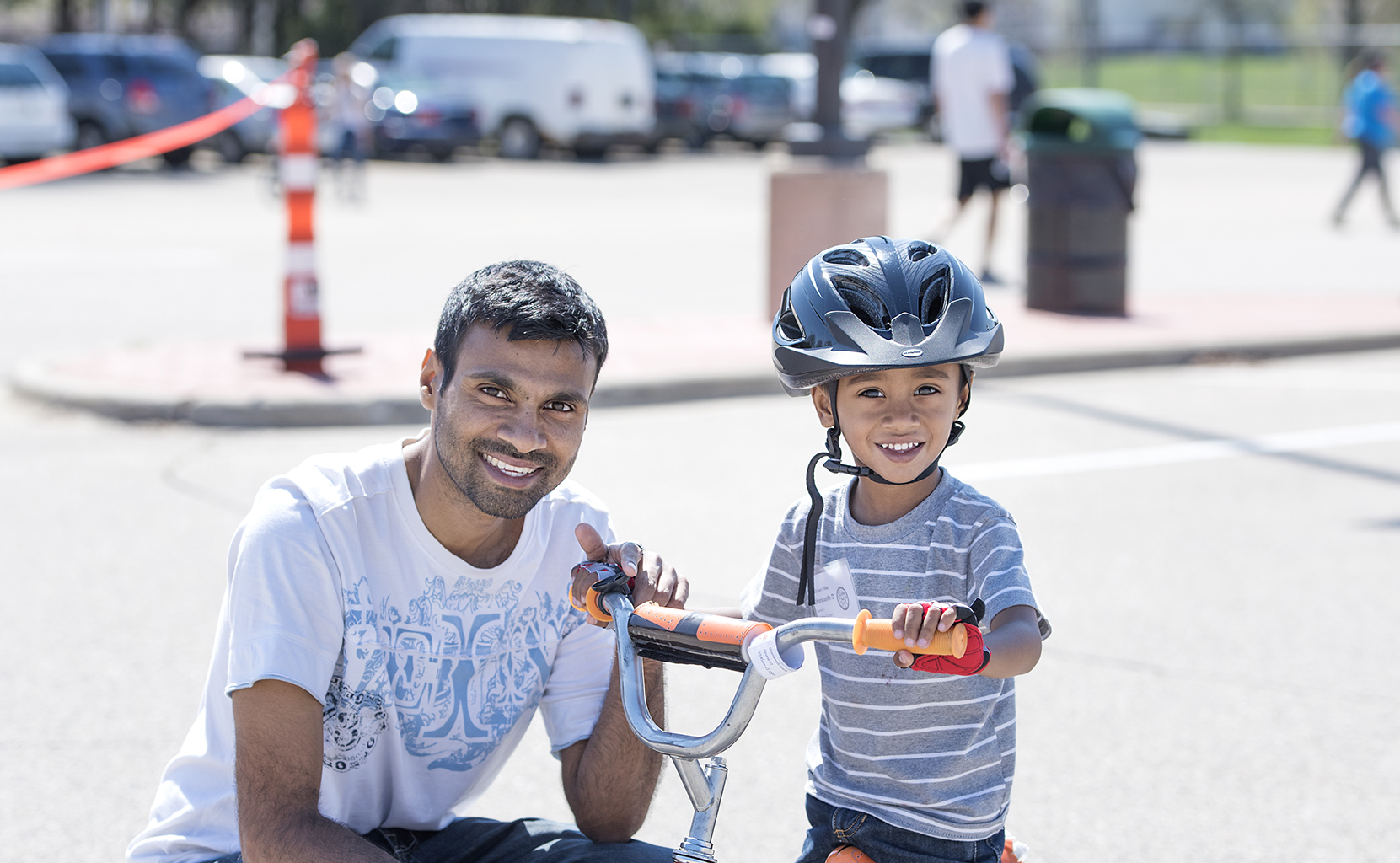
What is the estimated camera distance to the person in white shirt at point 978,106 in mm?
12570

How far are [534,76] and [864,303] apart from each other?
1001 inches

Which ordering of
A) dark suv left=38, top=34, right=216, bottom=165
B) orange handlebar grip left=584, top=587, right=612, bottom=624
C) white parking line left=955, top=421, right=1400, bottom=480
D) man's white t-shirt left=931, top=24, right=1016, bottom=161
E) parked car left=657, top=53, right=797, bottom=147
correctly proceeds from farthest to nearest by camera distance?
parked car left=657, top=53, right=797, bottom=147 < dark suv left=38, top=34, right=216, bottom=165 < man's white t-shirt left=931, top=24, right=1016, bottom=161 < white parking line left=955, top=421, right=1400, bottom=480 < orange handlebar grip left=584, top=587, right=612, bottom=624

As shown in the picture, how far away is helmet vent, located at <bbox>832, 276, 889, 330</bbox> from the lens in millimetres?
2562

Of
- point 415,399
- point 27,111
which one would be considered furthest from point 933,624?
point 27,111

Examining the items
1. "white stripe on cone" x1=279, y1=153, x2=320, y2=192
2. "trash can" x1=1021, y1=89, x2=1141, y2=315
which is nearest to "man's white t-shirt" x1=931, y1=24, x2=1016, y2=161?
"trash can" x1=1021, y1=89, x2=1141, y2=315

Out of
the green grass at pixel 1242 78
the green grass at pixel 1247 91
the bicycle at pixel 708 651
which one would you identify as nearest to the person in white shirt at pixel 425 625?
the bicycle at pixel 708 651

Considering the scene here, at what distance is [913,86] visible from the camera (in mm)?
34562

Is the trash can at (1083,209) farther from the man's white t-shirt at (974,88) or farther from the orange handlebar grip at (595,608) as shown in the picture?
the orange handlebar grip at (595,608)

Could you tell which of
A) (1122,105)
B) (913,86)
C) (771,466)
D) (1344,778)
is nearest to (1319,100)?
(913,86)

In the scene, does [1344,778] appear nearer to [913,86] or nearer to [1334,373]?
[1334,373]

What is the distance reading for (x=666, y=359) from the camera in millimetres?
9156

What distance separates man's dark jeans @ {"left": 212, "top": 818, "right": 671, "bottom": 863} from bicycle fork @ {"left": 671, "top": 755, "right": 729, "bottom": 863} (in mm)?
521

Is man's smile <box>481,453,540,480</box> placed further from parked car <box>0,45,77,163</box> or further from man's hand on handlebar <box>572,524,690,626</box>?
parked car <box>0,45,77,163</box>

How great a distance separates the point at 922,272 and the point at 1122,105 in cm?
886
